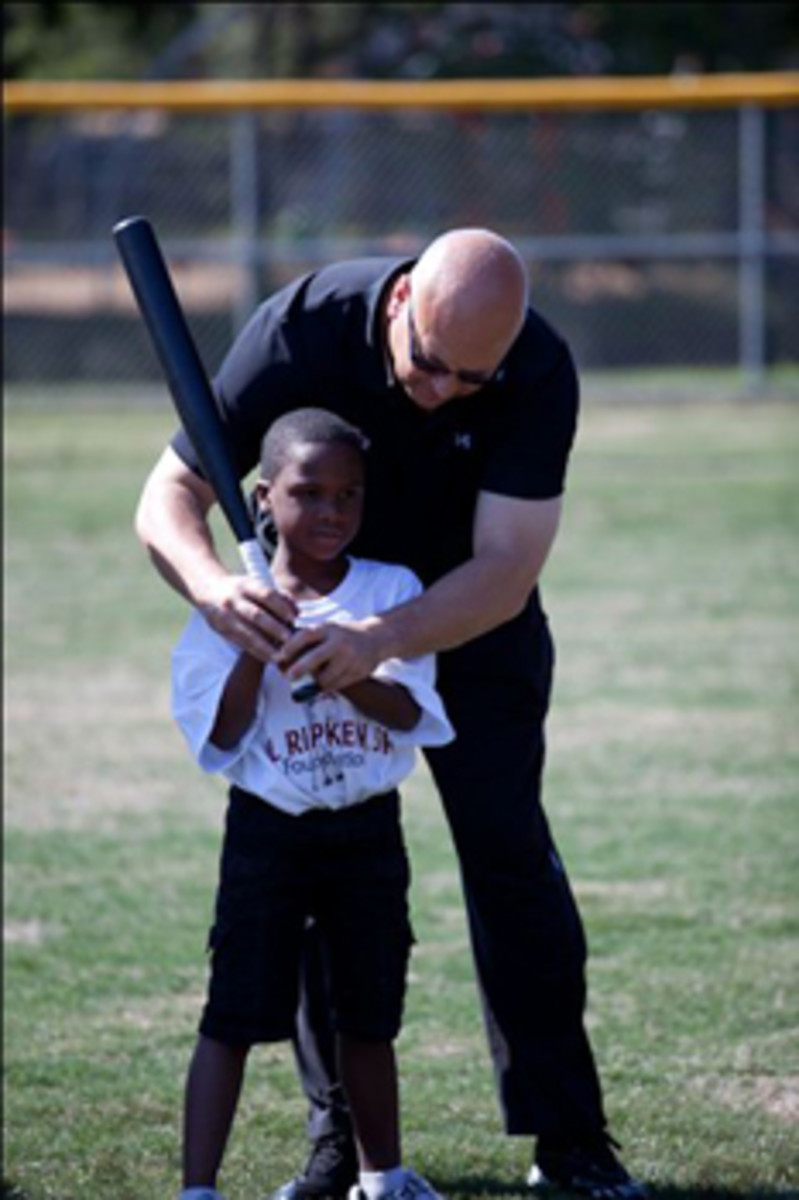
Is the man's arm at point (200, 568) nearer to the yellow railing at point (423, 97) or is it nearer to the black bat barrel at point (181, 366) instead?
the black bat barrel at point (181, 366)

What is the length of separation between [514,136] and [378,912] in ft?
48.5

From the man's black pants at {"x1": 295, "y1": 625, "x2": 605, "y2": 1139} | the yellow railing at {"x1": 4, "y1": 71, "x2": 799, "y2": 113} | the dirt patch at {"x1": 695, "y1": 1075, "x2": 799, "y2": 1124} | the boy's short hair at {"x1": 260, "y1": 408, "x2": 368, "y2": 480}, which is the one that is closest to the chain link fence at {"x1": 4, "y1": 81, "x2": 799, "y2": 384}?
the yellow railing at {"x1": 4, "y1": 71, "x2": 799, "y2": 113}

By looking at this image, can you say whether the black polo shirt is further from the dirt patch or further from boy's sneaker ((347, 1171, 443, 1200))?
the dirt patch

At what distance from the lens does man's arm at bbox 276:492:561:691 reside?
3396mm

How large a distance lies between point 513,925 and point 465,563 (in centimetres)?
76

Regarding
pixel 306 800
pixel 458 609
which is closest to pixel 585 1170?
pixel 306 800

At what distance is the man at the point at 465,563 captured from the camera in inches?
137

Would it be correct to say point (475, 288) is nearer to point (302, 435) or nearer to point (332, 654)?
point (302, 435)

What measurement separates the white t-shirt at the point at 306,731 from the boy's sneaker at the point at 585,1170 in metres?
0.92

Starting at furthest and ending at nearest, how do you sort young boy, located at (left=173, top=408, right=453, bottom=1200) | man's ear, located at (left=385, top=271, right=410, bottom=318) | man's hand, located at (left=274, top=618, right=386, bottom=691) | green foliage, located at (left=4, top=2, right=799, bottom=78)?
green foliage, located at (left=4, top=2, right=799, bottom=78)
man's ear, located at (left=385, top=271, right=410, bottom=318)
young boy, located at (left=173, top=408, right=453, bottom=1200)
man's hand, located at (left=274, top=618, right=386, bottom=691)

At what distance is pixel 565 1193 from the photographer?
411 cm

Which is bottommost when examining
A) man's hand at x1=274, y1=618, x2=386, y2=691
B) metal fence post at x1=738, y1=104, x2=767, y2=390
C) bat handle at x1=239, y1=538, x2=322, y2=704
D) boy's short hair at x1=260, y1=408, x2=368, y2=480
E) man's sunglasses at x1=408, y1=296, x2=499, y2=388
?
man's hand at x1=274, y1=618, x2=386, y2=691

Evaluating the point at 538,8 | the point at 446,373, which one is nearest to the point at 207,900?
the point at 446,373

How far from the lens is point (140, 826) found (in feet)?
23.0
